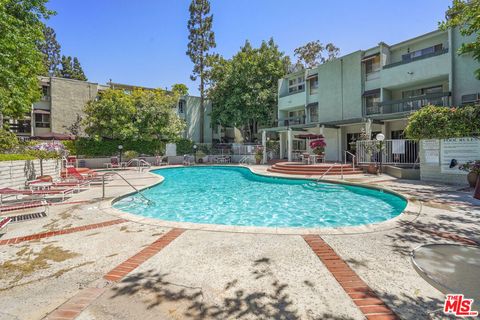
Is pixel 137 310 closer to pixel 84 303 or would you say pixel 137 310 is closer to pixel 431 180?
pixel 84 303

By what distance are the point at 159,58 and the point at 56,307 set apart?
74.9 ft

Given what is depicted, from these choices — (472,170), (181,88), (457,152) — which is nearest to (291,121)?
(181,88)

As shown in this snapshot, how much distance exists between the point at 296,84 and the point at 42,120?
97.5ft

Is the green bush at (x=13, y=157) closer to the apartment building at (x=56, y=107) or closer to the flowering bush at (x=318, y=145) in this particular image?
the flowering bush at (x=318, y=145)

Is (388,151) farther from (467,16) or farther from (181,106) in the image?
(181,106)

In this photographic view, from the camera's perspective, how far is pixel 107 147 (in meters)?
25.1

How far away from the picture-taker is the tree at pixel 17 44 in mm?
9328

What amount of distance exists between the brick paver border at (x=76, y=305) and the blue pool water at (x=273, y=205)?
15.2 ft

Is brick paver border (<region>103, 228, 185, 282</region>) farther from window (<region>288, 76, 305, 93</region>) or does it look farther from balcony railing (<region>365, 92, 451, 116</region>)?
window (<region>288, 76, 305, 93</region>)

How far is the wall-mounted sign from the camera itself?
11297mm

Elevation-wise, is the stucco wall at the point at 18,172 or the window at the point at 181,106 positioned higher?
the window at the point at 181,106

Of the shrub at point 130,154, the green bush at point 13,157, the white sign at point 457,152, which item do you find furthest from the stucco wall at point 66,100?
the white sign at point 457,152

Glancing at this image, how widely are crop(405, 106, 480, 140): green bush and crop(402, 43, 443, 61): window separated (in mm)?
8760

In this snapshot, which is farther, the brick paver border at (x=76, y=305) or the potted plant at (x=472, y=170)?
the potted plant at (x=472, y=170)
